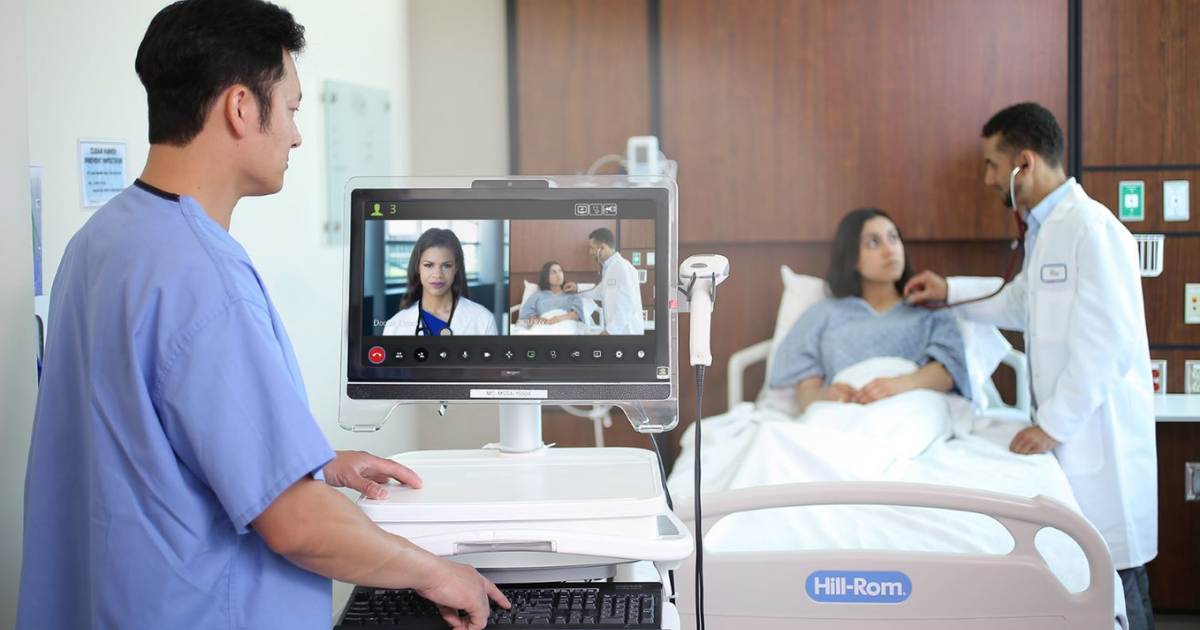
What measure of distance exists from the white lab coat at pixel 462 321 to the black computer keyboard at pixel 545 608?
338 millimetres

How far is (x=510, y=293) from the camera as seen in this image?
134 centimetres

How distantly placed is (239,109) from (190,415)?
346mm

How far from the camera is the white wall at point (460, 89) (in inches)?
141

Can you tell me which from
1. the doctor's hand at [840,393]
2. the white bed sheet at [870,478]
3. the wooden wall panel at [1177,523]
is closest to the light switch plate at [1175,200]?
the wooden wall panel at [1177,523]

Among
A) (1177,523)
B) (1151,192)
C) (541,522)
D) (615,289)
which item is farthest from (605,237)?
(1177,523)

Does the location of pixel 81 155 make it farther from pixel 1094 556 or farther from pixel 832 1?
pixel 832 1

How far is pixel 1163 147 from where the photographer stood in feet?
10.3

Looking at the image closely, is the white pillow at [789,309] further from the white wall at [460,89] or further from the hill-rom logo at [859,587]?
the hill-rom logo at [859,587]

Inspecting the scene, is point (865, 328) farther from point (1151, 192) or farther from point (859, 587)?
point (859, 587)

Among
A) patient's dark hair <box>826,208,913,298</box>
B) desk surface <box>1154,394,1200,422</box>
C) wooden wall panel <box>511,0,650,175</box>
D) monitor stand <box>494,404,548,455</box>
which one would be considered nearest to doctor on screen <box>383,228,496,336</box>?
monitor stand <box>494,404,548,455</box>

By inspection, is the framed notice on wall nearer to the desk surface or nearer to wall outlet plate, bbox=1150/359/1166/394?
the desk surface

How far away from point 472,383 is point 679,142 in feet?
7.47

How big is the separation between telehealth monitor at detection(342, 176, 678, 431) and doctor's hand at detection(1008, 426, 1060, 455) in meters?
1.64

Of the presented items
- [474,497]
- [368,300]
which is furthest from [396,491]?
[368,300]
